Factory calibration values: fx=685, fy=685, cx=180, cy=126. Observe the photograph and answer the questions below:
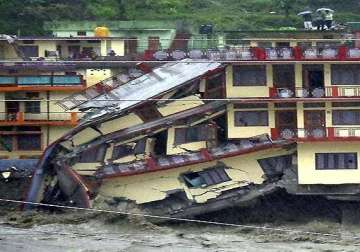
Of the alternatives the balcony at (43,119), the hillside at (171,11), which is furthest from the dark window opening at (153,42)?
the balcony at (43,119)

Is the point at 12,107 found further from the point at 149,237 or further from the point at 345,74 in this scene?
the point at 345,74

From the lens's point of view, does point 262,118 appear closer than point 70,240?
No

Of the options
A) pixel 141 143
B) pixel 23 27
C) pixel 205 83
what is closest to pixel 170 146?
pixel 141 143

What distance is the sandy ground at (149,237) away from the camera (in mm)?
19516

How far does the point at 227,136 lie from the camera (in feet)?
80.2

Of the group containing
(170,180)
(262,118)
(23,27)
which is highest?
(23,27)

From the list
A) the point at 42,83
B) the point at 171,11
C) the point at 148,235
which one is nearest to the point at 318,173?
the point at 148,235

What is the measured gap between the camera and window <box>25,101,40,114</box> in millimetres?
26594

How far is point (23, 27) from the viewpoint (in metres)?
39.1

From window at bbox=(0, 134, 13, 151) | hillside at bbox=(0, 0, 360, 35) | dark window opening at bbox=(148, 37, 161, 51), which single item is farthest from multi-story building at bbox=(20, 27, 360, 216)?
hillside at bbox=(0, 0, 360, 35)

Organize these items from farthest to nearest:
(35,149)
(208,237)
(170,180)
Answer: (35,149), (170,180), (208,237)

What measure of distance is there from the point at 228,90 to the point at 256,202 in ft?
13.4

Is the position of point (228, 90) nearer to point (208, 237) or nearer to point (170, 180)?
point (170, 180)

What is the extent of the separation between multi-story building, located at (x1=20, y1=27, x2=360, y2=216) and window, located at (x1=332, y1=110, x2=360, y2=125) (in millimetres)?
Result: 35
